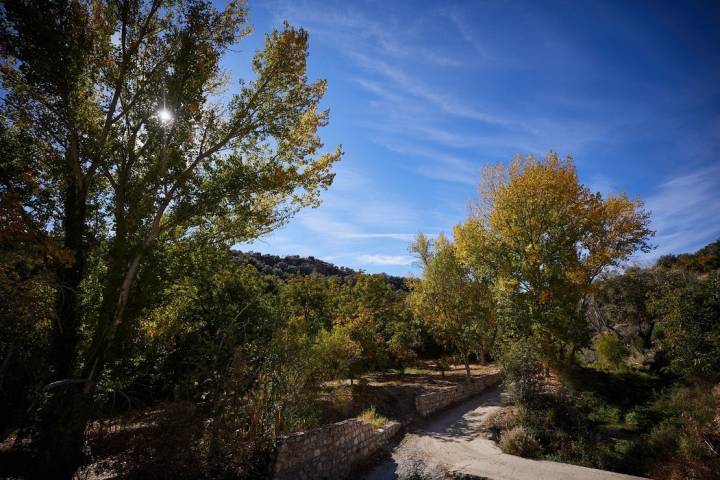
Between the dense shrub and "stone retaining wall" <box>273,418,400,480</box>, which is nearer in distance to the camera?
"stone retaining wall" <box>273,418,400,480</box>

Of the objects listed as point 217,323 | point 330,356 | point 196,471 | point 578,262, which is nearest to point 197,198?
point 217,323

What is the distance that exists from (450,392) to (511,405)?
11.1 ft

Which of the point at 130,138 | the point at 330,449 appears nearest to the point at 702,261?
the point at 330,449

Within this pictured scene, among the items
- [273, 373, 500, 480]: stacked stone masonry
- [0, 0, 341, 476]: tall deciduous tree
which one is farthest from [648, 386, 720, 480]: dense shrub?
[0, 0, 341, 476]: tall deciduous tree

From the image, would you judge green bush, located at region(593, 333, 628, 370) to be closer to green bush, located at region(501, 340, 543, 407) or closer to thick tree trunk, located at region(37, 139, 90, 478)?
green bush, located at region(501, 340, 543, 407)

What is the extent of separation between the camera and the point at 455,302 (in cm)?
1906

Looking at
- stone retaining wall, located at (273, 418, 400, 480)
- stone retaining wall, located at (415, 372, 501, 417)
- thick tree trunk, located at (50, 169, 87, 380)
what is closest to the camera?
stone retaining wall, located at (273, 418, 400, 480)

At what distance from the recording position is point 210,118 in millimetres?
9094

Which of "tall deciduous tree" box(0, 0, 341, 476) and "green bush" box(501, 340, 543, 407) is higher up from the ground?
"tall deciduous tree" box(0, 0, 341, 476)

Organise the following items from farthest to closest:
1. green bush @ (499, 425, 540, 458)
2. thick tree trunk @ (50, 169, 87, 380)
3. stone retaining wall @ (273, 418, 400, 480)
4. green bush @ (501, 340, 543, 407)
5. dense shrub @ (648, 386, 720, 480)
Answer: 1. green bush @ (501, 340, 543, 407)
2. green bush @ (499, 425, 540, 458)
3. dense shrub @ (648, 386, 720, 480)
4. thick tree trunk @ (50, 169, 87, 380)
5. stone retaining wall @ (273, 418, 400, 480)

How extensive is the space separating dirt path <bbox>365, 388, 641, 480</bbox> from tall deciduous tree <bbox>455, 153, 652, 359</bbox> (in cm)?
491

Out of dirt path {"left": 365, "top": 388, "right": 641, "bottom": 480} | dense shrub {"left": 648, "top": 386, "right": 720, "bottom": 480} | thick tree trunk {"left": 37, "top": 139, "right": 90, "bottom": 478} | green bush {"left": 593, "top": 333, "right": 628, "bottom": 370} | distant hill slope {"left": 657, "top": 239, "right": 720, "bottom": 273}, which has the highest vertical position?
distant hill slope {"left": 657, "top": 239, "right": 720, "bottom": 273}

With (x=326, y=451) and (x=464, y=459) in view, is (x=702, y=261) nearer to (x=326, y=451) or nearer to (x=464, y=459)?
(x=464, y=459)

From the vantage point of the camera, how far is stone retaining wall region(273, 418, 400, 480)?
7.11m
